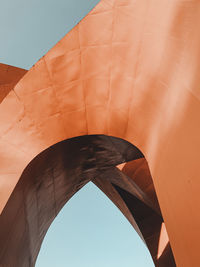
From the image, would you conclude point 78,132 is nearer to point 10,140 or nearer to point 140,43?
point 10,140

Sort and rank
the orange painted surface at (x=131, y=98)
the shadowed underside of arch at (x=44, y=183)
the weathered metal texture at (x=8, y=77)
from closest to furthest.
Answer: the orange painted surface at (x=131, y=98)
the shadowed underside of arch at (x=44, y=183)
the weathered metal texture at (x=8, y=77)

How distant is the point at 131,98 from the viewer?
368 cm

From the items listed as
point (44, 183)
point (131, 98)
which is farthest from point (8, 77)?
point (131, 98)

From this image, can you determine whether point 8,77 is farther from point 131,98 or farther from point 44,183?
point 131,98

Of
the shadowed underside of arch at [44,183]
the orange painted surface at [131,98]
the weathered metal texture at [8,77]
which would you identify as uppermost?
the weathered metal texture at [8,77]

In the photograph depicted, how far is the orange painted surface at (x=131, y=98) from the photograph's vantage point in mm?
2281

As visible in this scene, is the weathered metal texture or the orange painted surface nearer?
the orange painted surface

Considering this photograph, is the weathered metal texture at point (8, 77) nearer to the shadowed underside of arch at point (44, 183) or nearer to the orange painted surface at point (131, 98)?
the shadowed underside of arch at point (44, 183)

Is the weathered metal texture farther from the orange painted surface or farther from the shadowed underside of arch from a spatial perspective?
the orange painted surface

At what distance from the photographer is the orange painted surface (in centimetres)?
228

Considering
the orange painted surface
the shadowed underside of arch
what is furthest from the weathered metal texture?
the orange painted surface

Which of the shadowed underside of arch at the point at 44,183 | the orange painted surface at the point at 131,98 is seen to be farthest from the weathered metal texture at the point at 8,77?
the orange painted surface at the point at 131,98

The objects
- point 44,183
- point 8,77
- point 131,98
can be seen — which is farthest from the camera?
point 8,77

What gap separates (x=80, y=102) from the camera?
4.12m
